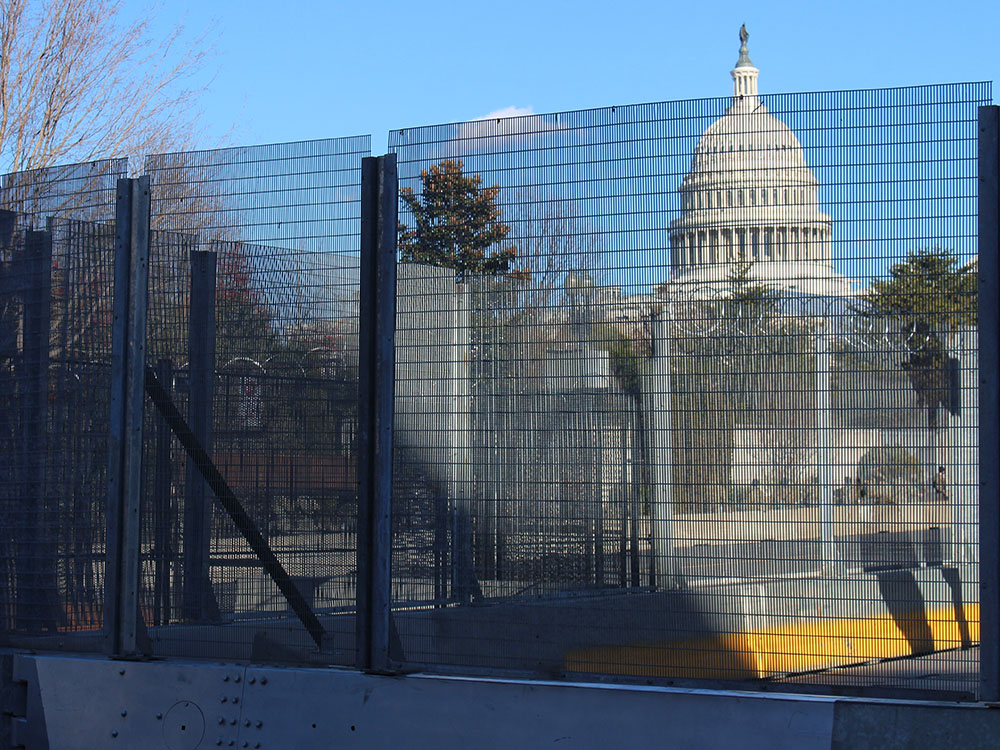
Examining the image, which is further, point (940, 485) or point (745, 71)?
point (745, 71)

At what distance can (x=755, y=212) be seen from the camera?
17.4 ft

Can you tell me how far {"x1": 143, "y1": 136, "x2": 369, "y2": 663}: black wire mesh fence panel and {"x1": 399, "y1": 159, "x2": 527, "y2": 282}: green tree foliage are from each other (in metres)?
0.37

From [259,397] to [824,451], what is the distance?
9.86 ft

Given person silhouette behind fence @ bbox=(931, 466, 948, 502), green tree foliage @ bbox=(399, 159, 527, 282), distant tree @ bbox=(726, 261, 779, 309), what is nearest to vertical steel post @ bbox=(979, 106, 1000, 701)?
person silhouette behind fence @ bbox=(931, 466, 948, 502)

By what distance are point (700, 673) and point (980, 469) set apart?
148 cm

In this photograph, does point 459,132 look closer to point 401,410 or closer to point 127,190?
point 401,410

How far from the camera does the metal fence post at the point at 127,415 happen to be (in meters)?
6.48

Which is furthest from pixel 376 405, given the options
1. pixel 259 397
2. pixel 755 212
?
pixel 755 212

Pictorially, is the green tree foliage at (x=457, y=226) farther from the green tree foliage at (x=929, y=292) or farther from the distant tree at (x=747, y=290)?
the green tree foliage at (x=929, y=292)

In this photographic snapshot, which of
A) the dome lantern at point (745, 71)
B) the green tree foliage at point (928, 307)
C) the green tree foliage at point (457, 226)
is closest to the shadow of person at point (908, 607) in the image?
the green tree foliage at point (928, 307)

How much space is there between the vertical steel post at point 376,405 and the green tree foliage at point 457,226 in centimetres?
14

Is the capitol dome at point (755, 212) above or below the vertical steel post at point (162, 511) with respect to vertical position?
above

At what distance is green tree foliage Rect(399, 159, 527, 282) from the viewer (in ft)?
19.4

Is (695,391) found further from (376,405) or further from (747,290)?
(376,405)
